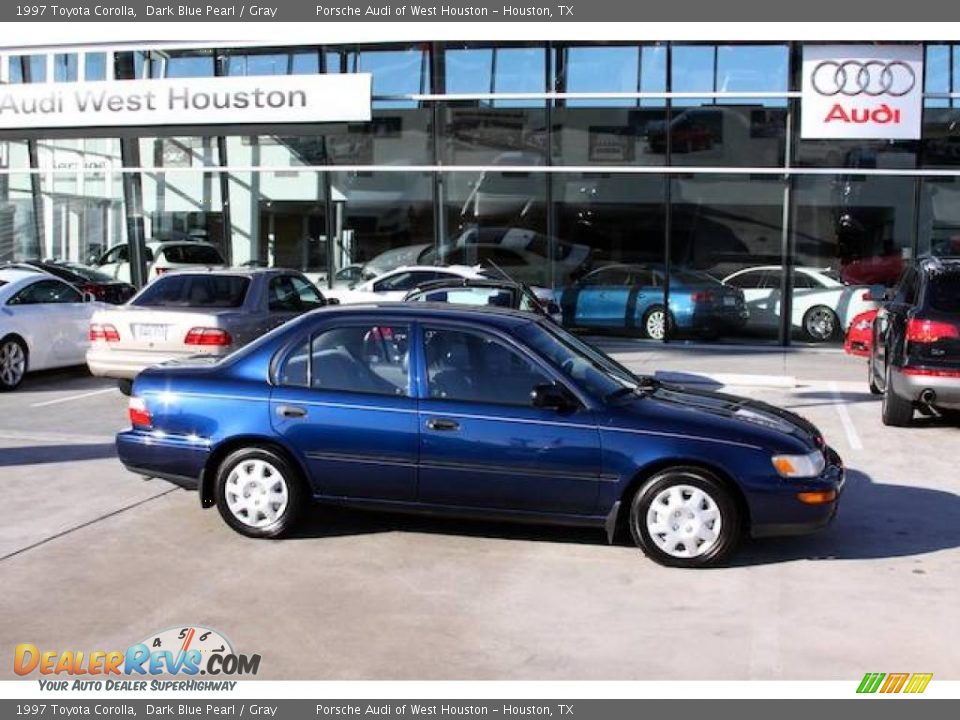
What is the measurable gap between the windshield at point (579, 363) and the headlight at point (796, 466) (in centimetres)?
102

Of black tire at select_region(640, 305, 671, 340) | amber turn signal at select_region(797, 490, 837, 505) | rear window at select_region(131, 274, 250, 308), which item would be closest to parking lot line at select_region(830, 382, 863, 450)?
amber turn signal at select_region(797, 490, 837, 505)

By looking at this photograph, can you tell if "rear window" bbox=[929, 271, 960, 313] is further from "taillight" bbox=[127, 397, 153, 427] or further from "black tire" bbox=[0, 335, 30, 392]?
"black tire" bbox=[0, 335, 30, 392]

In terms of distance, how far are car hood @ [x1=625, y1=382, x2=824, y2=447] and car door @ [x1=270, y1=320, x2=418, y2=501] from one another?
1375mm

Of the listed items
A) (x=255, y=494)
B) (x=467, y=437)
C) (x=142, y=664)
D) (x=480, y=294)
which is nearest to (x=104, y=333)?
(x=480, y=294)

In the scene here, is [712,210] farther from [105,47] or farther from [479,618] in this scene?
[479,618]

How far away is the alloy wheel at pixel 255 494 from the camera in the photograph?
→ 263 inches

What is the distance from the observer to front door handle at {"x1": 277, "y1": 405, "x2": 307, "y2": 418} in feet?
21.6

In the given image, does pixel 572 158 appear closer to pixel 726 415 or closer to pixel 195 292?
pixel 195 292

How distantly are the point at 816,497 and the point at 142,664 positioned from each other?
370 centimetres

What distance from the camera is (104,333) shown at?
1145 centimetres

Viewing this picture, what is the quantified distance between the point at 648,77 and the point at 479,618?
1460cm

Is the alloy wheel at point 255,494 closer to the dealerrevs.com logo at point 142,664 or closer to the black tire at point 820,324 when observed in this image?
the dealerrevs.com logo at point 142,664

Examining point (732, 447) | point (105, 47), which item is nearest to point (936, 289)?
point (732, 447)

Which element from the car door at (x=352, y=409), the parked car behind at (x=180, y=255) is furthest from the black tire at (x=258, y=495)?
the parked car behind at (x=180, y=255)
